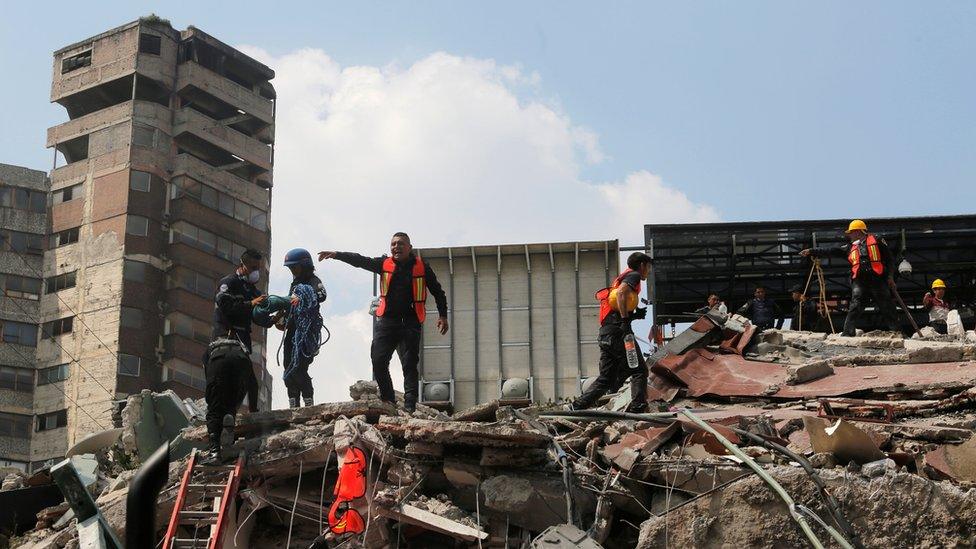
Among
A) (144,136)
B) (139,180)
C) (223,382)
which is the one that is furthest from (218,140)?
(223,382)

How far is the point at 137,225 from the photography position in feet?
167

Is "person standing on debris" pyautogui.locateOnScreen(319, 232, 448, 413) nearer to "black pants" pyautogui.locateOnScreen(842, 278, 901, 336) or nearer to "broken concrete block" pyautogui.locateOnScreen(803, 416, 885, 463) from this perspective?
"broken concrete block" pyautogui.locateOnScreen(803, 416, 885, 463)

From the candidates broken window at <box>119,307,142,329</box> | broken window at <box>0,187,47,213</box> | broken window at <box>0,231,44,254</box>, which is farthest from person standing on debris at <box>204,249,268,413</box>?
broken window at <box>0,187,47,213</box>

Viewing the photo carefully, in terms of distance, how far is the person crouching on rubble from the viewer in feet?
37.8

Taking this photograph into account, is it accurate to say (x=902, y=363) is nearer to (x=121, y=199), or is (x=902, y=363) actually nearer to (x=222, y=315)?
(x=222, y=315)

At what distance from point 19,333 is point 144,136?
9353 mm

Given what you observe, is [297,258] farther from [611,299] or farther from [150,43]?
[150,43]

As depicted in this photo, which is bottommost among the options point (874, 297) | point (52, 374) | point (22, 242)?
point (874, 297)

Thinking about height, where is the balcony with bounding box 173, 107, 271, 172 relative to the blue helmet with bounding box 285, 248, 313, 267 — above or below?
above

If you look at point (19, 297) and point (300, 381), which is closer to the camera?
point (300, 381)

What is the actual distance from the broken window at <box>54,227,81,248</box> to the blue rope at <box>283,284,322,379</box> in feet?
142

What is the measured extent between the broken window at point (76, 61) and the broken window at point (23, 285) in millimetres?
9033

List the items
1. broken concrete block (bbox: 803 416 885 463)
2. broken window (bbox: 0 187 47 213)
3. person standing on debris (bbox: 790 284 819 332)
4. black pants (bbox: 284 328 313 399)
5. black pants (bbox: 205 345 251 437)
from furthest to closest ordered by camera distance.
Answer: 1. broken window (bbox: 0 187 47 213)
2. person standing on debris (bbox: 790 284 819 332)
3. black pants (bbox: 284 328 313 399)
4. black pants (bbox: 205 345 251 437)
5. broken concrete block (bbox: 803 416 885 463)

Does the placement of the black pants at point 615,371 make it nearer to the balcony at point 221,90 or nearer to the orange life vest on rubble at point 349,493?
the orange life vest on rubble at point 349,493
